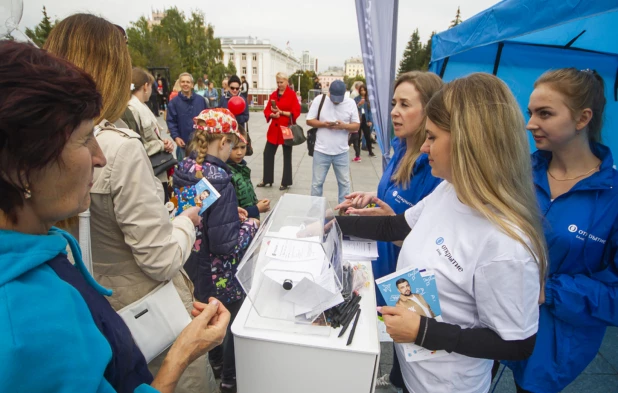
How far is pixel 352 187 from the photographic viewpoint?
6934 mm

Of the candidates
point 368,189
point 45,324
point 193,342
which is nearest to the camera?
point 45,324

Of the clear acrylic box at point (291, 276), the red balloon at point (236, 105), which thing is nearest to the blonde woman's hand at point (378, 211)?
the clear acrylic box at point (291, 276)

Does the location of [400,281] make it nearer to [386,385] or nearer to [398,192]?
[398,192]

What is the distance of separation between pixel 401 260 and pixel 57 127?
1.18 meters

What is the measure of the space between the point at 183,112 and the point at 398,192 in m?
4.72

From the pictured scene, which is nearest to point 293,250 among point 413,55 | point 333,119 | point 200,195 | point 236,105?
point 200,195

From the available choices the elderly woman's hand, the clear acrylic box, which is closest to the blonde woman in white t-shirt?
the clear acrylic box

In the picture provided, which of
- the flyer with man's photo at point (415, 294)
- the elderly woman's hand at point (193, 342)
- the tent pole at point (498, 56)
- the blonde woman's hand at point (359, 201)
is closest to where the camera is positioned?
the elderly woman's hand at point (193, 342)

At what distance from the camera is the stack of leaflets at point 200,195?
5.81ft

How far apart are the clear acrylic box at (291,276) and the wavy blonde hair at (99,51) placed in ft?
2.59

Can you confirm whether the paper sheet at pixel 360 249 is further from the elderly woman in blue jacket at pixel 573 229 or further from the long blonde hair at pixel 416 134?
the elderly woman in blue jacket at pixel 573 229

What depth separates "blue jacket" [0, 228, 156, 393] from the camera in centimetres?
54

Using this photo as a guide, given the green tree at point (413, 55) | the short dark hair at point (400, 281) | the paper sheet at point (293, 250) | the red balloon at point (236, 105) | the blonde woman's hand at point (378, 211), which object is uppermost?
the green tree at point (413, 55)

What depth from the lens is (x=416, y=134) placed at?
6.94 feet
